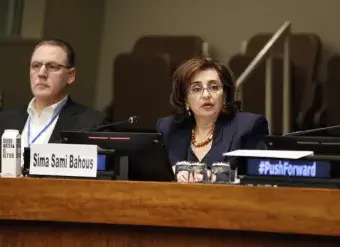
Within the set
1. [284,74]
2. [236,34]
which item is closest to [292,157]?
[284,74]

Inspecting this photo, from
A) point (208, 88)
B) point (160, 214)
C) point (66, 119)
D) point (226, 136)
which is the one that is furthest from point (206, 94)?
point (160, 214)

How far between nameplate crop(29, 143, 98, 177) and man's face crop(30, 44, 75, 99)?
2.89ft

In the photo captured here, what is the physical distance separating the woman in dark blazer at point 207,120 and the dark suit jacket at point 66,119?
0.35m

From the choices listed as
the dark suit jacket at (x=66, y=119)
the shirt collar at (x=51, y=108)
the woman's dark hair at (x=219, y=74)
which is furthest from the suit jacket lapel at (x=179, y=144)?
the shirt collar at (x=51, y=108)

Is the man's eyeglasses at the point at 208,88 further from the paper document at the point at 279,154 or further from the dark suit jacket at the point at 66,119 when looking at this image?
the paper document at the point at 279,154

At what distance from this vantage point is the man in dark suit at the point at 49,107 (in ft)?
8.29

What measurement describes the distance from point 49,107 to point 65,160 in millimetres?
933

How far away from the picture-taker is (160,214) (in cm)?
153

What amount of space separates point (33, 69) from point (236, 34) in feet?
7.42

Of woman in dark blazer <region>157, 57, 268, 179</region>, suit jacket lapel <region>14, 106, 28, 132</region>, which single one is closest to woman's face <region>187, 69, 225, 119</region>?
woman in dark blazer <region>157, 57, 268, 179</region>

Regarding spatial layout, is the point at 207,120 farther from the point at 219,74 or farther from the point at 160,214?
the point at 160,214

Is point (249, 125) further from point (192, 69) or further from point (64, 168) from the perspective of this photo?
point (64, 168)

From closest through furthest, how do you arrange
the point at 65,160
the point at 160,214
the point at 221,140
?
the point at 160,214, the point at 65,160, the point at 221,140

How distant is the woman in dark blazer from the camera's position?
2.17m
